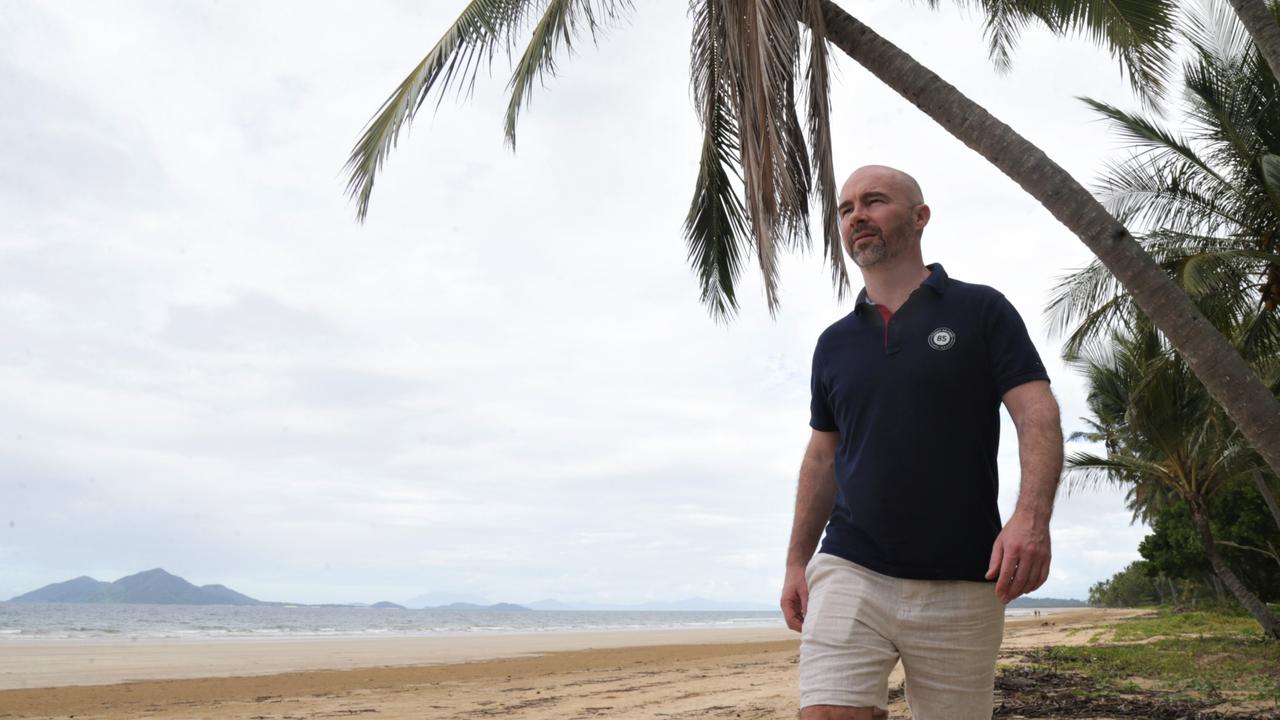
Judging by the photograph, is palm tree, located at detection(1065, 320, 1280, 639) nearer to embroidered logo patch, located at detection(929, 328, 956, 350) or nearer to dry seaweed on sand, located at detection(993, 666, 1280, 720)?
dry seaweed on sand, located at detection(993, 666, 1280, 720)

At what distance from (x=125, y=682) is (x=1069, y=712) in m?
11.6

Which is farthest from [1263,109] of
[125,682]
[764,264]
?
[125,682]

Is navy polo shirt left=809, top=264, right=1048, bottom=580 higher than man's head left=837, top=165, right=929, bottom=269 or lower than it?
lower

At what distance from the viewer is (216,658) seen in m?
17.9

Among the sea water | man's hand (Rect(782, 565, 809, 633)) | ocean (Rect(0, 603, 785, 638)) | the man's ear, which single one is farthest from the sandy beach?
the sea water

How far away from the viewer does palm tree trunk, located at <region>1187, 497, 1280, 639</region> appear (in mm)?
12625

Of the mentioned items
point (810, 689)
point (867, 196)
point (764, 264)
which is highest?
point (764, 264)

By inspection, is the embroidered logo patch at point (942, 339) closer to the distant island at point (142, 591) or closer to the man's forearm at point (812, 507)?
the man's forearm at point (812, 507)

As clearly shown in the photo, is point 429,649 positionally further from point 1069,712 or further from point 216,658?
point 1069,712

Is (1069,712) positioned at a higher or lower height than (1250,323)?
lower

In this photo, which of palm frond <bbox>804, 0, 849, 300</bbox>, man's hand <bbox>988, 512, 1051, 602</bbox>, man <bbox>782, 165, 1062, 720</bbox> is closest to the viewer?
man's hand <bbox>988, 512, 1051, 602</bbox>

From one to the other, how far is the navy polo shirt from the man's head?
0.17m

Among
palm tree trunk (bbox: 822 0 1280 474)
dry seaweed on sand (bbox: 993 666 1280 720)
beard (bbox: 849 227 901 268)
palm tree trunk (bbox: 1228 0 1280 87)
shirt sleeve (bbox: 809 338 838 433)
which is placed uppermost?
palm tree trunk (bbox: 1228 0 1280 87)

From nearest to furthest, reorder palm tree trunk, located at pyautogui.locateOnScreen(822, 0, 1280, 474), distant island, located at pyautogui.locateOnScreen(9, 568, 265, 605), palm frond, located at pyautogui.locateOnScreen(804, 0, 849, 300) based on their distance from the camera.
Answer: palm tree trunk, located at pyautogui.locateOnScreen(822, 0, 1280, 474) < palm frond, located at pyautogui.locateOnScreen(804, 0, 849, 300) < distant island, located at pyautogui.locateOnScreen(9, 568, 265, 605)
